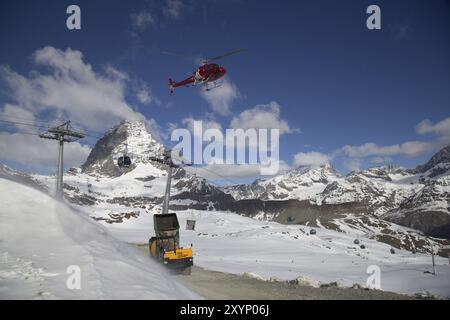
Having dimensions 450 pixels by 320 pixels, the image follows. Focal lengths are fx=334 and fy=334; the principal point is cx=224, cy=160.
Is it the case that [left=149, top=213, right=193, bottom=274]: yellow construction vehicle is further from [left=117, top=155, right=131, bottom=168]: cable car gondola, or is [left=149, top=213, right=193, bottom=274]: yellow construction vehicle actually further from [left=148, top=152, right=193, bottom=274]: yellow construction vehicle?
[left=117, top=155, right=131, bottom=168]: cable car gondola

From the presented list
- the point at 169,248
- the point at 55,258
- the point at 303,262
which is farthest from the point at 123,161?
the point at 303,262

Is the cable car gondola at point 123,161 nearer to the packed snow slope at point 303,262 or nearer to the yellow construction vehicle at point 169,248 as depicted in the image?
the yellow construction vehicle at point 169,248

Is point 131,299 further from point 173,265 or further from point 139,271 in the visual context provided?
point 173,265

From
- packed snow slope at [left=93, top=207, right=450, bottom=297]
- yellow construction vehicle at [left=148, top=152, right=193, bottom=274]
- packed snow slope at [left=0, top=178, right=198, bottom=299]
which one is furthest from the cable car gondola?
packed snow slope at [left=0, top=178, right=198, bottom=299]

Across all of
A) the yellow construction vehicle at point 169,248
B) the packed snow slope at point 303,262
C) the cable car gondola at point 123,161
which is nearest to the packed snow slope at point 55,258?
the yellow construction vehicle at point 169,248

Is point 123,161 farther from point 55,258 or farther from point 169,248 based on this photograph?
point 55,258
